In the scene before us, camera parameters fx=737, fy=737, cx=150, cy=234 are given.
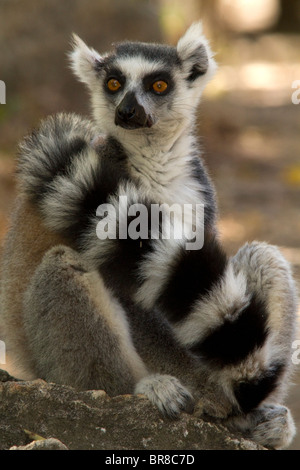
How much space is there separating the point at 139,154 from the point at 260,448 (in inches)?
63.6

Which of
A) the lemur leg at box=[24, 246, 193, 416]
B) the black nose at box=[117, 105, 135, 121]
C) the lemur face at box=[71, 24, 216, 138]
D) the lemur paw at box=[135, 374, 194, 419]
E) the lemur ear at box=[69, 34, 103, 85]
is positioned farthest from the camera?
the lemur ear at box=[69, 34, 103, 85]

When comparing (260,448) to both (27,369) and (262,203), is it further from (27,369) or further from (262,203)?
(262,203)

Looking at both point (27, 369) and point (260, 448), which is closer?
point (260, 448)

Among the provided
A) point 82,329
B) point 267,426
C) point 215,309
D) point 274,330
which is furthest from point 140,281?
point 267,426

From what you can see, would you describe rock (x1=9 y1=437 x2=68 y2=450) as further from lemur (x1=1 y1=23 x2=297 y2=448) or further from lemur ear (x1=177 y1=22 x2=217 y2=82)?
lemur ear (x1=177 y1=22 x2=217 y2=82)

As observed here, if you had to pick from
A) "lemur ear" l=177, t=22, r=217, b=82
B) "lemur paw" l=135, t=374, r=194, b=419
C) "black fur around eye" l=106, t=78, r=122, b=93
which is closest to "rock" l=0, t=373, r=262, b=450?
"lemur paw" l=135, t=374, r=194, b=419

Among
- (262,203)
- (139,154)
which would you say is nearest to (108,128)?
(139,154)

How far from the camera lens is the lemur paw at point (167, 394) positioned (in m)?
3.20

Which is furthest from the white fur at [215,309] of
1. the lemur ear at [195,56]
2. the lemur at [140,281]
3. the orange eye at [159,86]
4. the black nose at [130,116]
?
the lemur ear at [195,56]

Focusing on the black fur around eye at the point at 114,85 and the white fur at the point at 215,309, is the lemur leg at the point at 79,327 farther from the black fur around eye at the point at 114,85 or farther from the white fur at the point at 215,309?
the black fur around eye at the point at 114,85

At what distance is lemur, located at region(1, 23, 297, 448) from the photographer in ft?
9.80

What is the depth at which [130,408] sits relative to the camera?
3.15m

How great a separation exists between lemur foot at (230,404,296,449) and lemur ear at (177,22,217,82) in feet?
6.72
